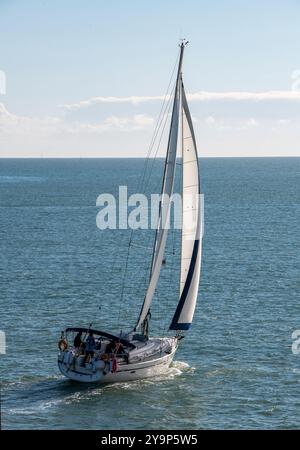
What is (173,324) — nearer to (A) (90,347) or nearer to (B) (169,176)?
(A) (90,347)

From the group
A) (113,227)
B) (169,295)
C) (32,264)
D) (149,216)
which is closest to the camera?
(169,295)

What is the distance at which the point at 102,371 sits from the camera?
39625 mm

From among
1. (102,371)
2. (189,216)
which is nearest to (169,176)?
(189,216)

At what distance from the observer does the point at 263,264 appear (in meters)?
77.2

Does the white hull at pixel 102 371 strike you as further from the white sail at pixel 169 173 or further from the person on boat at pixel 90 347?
the white sail at pixel 169 173

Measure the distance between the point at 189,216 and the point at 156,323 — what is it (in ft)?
42.6

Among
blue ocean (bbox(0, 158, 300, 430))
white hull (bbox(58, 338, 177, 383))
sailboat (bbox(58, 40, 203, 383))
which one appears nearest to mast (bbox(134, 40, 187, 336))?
sailboat (bbox(58, 40, 203, 383))

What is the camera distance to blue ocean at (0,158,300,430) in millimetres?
37094

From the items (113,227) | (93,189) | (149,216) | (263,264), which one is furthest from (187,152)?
(93,189)

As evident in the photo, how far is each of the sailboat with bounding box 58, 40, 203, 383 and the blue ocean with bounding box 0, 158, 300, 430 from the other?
82cm

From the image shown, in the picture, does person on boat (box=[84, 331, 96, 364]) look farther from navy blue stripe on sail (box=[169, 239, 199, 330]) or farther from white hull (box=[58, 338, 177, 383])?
navy blue stripe on sail (box=[169, 239, 199, 330])
